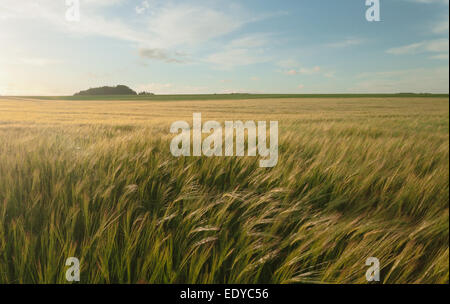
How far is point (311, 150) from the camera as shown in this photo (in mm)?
2326

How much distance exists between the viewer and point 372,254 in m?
0.90

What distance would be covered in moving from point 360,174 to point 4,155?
102 inches

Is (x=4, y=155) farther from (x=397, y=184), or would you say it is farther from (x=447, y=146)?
(x=447, y=146)

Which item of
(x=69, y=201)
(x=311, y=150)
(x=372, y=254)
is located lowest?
(x=372, y=254)

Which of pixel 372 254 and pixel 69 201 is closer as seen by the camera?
pixel 372 254

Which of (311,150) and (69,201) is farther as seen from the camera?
(311,150)

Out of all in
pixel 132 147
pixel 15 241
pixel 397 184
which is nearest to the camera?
pixel 15 241

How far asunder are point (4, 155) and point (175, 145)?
1.26m
